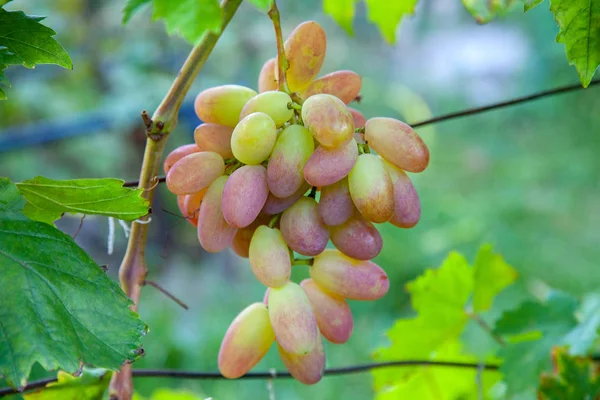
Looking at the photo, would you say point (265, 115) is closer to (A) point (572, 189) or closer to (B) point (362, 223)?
(B) point (362, 223)

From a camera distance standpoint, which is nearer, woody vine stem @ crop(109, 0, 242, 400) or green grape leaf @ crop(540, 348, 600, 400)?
woody vine stem @ crop(109, 0, 242, 400)

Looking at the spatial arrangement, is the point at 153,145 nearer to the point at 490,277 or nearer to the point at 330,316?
the point at 330,316

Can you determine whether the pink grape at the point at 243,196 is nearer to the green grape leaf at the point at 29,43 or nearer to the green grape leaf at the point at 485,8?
the green grape leaf at the point at 29,43

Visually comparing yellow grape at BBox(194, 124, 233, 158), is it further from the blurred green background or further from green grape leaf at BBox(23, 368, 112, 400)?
the blurred green background

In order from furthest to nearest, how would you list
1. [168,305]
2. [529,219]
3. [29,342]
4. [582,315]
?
[529,219]
[168,305]
[582,315]
[29,342]

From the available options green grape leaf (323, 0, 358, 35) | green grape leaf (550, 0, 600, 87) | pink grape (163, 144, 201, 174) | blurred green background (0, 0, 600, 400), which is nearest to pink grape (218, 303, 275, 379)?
pink grape (163, 144, 201, 174)

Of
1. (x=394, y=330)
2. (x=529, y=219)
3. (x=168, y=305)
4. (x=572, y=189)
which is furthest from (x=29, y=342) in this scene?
(x=572, y=189)
